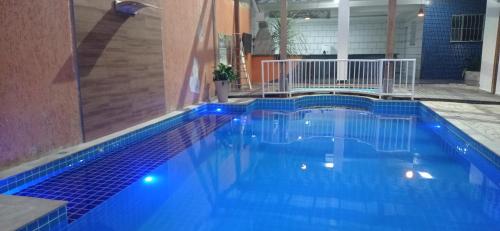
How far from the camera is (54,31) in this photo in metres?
3.71

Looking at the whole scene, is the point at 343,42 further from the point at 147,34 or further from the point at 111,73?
the point at 111,73

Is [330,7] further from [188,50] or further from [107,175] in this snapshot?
[107,175]

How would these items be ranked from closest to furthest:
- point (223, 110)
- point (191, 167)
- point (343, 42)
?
1. point (191, 167)
2. point (223, 110)
3. point (343, 42)

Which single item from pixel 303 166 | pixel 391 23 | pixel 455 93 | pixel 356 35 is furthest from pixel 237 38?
pixel 303 166

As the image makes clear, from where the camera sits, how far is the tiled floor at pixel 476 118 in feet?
13.5

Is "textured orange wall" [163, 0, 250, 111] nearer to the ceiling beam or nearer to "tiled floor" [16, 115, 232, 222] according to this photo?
"tiled floor" [16, 115, 232, 222]

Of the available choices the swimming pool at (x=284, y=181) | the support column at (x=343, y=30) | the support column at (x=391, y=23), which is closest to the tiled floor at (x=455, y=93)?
the support column at (x=391, y=23)

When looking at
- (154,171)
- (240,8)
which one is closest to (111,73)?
(154,171)

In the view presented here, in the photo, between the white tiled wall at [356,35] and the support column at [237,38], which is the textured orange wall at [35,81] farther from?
the white tiled wall at [356,35]

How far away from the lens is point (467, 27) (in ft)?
34.6

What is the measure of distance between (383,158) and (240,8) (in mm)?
7146

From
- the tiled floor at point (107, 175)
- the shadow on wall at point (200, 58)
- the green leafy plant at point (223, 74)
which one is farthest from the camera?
the green leafy plant at point (223, 74)

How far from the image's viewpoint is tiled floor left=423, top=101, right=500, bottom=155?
4.13 meters

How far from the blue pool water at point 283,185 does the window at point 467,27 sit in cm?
686
